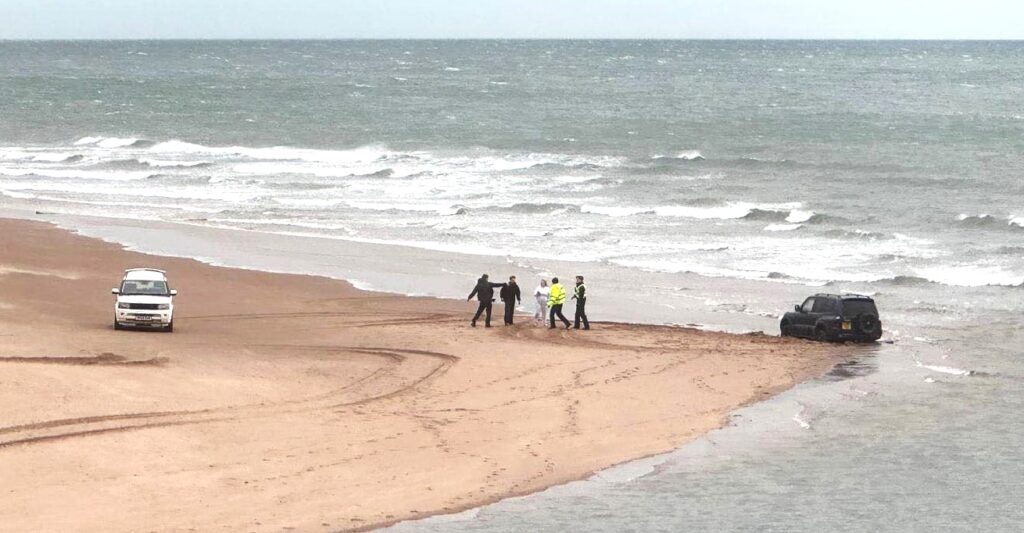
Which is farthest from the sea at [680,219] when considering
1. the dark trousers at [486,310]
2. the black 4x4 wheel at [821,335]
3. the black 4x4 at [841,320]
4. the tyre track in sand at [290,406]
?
the tyre track in sand at [290,406]

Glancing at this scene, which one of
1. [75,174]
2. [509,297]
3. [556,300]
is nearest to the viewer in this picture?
[509,297]

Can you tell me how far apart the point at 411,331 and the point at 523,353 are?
2984mm

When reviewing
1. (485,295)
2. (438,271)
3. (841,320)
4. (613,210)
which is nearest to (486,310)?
(485,295)

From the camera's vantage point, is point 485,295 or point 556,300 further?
point 556,300

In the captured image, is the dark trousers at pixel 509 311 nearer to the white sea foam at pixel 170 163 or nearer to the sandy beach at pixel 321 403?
the sandy beach at pixel 321 403

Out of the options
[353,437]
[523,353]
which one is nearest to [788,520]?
[353,437]

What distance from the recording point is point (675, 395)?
79.5 ft

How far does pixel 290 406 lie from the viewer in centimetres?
2175

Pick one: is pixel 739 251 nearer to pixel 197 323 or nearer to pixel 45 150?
pixel 197 323

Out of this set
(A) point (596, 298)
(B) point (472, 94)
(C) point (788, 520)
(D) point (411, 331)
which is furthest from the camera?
(B) point (472, 94)

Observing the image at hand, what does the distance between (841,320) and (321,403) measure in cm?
1206

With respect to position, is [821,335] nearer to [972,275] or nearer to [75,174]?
[972,275]

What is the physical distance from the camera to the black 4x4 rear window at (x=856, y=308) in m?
29.8

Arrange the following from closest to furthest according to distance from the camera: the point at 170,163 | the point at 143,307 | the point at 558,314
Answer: the point at 143,307 → the point at 558,314 → the point at 170,163
